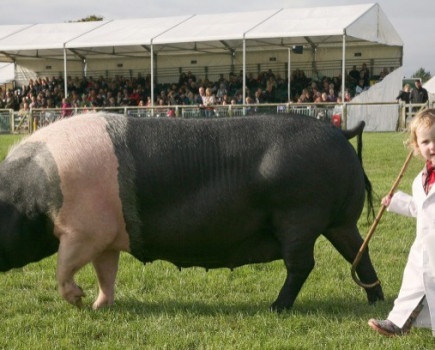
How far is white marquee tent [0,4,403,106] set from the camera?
26609 mm

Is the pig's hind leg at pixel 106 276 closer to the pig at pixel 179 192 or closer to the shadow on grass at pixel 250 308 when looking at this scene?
the shadow on grass at pixel 250 308

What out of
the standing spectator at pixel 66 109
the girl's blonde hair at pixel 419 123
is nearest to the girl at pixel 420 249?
the girl's blonde hair at pixel 419 123

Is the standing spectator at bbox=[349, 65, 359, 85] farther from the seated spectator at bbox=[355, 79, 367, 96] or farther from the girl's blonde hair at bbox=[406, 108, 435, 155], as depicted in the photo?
the girl's blonde hair at bbox=[406, 108, 435, 155]

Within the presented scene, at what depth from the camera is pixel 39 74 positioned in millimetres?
40000

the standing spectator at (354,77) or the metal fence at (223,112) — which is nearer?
the metal fence at (223,112)

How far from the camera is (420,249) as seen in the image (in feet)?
13.5

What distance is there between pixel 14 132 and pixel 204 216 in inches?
889

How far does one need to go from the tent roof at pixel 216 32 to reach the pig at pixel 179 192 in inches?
844

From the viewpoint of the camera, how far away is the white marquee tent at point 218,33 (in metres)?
26.6

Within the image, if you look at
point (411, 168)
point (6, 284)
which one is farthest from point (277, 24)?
point (6, 284)

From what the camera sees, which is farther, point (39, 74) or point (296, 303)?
point (39, 74)

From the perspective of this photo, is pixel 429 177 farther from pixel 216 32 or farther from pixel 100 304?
pixel 216 32

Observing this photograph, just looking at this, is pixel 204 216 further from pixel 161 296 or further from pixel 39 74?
pixel 39 74

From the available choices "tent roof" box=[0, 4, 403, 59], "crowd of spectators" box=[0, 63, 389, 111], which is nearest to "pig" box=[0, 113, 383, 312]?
"crowd of spectators" box=[0, 63, 389, 111]
